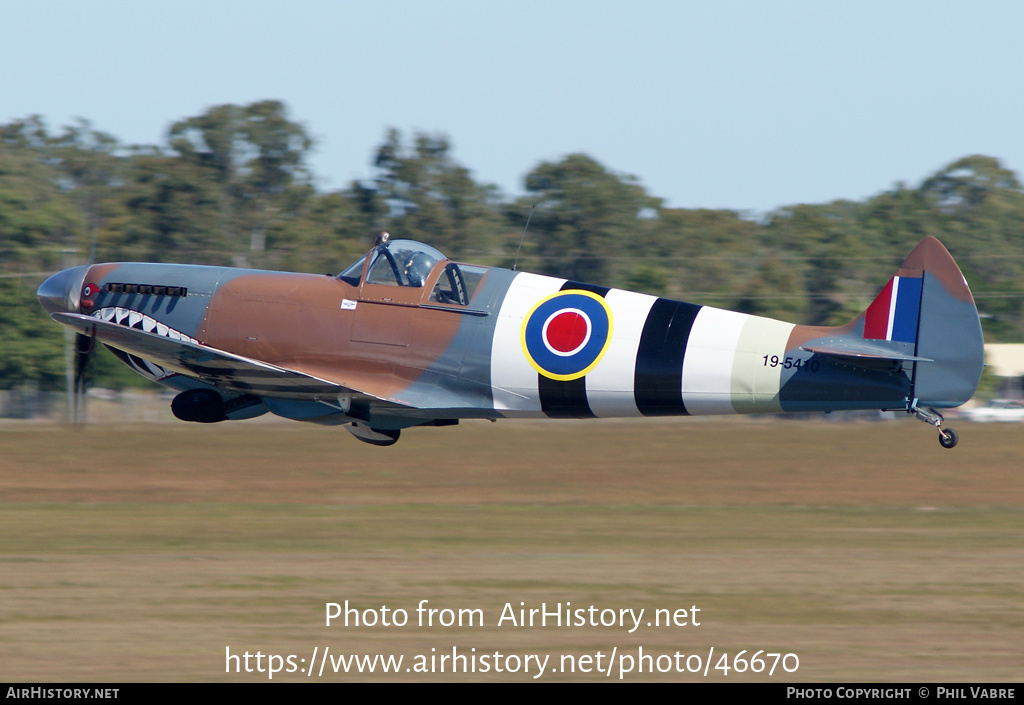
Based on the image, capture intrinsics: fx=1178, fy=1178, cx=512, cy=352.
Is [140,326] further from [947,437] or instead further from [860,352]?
[947,437]

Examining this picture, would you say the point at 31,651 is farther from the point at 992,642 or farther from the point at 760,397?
the point at 992,642

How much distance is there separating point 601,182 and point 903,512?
32087 mm

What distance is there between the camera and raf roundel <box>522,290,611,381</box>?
10414 mm

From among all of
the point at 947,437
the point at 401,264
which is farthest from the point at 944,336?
the point at 401,264

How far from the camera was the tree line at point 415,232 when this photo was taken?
37.7 meters

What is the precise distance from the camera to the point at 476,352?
34.2 feet

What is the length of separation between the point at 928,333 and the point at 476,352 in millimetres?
3815

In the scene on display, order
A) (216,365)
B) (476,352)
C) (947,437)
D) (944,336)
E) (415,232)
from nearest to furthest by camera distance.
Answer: (947,437), (944,336), (216,365), (476,352), (415,232)

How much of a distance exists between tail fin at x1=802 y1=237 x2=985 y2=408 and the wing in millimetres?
4268

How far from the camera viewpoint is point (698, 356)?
33.8ft

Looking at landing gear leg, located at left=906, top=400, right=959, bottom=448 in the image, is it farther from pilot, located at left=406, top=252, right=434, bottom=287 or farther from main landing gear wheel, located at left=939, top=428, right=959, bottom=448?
pilot, located at left=406, top=252, right=434, bottom=287

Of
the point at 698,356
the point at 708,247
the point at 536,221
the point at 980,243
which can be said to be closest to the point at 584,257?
the point at 536,221

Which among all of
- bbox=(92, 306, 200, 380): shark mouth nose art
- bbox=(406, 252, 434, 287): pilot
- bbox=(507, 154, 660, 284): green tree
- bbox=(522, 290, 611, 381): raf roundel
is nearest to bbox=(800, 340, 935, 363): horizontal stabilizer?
bbox=(522, 290, 611, 381): raf roundel

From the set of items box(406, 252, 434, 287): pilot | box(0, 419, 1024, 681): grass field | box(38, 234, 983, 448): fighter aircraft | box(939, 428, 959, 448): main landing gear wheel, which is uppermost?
box(406, 252, 434, 287): pilot
